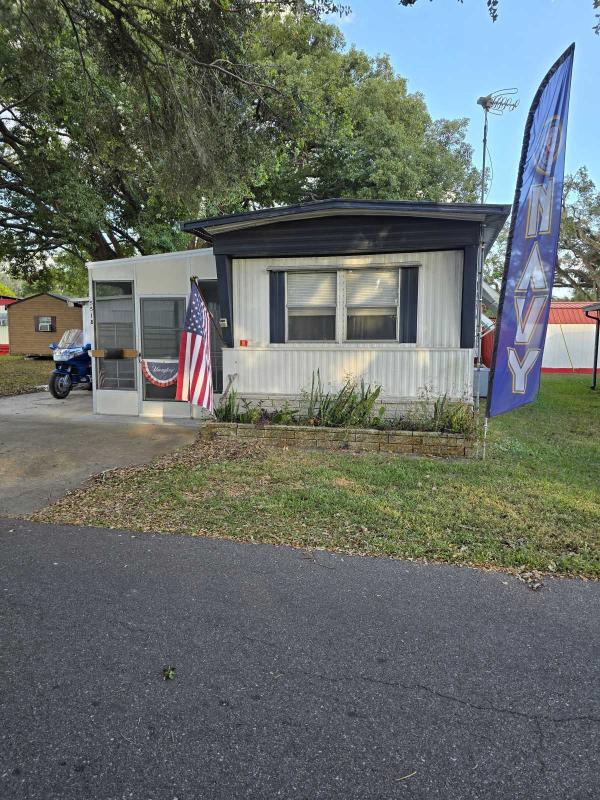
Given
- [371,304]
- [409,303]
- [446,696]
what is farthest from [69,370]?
[446,696]

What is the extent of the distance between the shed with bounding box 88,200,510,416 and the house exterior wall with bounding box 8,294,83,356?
71.4 ft

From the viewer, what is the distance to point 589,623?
2.85 meters

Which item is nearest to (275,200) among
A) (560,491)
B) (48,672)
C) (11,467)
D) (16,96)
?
(16,96)

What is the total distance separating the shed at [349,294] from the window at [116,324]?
1.67 metres

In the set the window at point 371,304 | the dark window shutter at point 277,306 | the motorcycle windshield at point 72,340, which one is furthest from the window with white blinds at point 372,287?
the motorcycle windshield at point 72,340

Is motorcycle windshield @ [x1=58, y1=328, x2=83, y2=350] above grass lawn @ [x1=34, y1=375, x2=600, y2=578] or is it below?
above

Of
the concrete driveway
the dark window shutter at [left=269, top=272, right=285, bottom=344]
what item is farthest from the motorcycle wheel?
the dark window shutter at [left=269, top=272, right=285, bottom=344]

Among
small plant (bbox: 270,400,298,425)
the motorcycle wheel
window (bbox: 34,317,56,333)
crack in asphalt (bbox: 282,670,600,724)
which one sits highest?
window (bbox: 34,317,56,333)

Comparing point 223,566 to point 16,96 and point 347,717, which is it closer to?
point 347,717

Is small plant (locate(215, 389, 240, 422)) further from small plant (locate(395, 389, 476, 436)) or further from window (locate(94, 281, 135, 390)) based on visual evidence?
window (locate(94, 281, 135, 390))

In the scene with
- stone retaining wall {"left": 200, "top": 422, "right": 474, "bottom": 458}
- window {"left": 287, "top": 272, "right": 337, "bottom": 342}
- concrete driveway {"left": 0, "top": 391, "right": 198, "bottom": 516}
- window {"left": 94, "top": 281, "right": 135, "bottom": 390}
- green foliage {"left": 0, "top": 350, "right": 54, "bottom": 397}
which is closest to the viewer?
concrete driveway {"left": 0, "top": 391, "right": 198, "bottom": 516}

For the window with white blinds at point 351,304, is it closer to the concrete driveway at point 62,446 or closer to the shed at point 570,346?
the concrete driveway at point 62,446

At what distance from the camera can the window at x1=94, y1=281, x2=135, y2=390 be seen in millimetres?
9133

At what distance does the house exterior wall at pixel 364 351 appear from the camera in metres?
7.32
